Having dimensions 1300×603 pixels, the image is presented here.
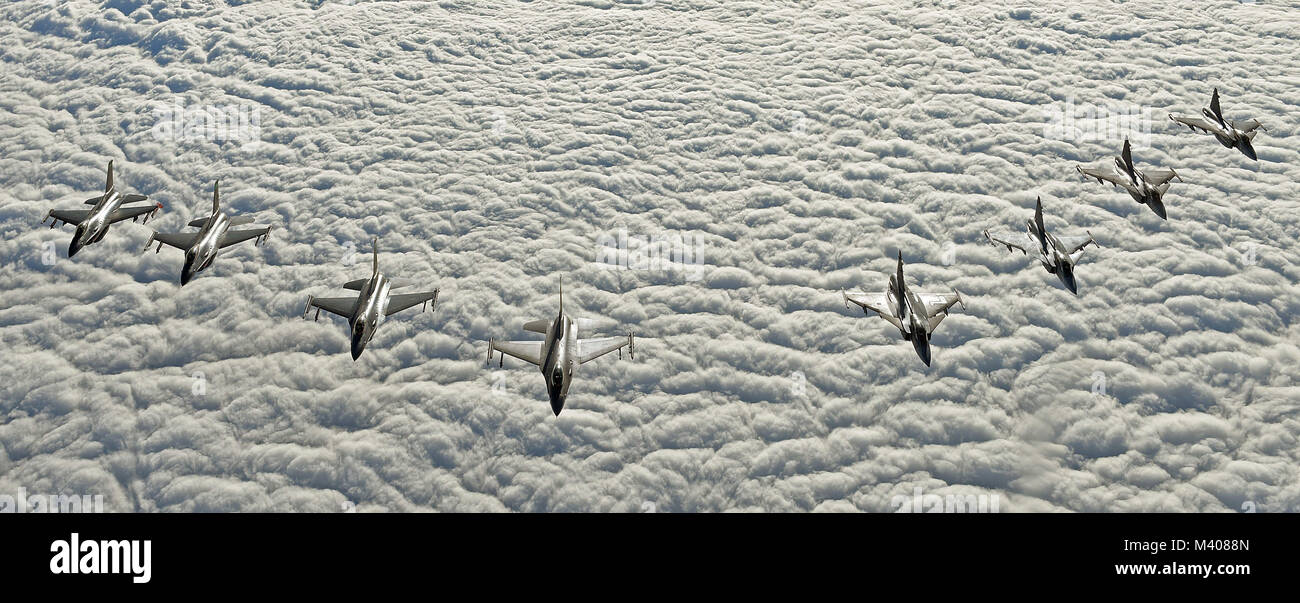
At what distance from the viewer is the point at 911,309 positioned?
20.5 m

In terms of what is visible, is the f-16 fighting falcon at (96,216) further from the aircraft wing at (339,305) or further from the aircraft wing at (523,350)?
the aircraft wing at (523,350)

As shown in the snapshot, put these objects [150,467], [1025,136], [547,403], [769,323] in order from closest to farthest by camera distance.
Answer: [150,467] < [547,403] < [769,323] < [1025,136]

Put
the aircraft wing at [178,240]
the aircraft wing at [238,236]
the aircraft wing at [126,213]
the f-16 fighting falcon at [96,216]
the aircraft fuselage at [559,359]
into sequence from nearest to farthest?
1. the aircraft fuselage at [559,359]
2. the aircraft wing at [178,240]
3. the f-16 fighting falcon at [96,216]
4. the aircraft wing at [238,236]
5. the aircraft wing at [126,213]

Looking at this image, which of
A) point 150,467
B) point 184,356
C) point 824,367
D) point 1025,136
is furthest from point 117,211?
point 1025,136

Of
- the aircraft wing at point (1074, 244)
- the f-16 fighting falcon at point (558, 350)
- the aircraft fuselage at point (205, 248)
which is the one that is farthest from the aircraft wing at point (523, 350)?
the aircraft wing at point (1074, 244)

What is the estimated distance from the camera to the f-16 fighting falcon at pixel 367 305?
20234 millimetres

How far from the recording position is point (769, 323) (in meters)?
24.9

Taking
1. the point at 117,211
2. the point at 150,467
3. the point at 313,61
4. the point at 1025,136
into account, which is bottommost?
the point at 150,467

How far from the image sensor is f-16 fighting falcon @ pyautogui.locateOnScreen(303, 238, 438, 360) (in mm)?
20234

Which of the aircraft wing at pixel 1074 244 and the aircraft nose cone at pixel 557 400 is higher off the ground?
the aircraft wing at pixel 1074 244

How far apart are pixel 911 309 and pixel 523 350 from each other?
37.3 ft

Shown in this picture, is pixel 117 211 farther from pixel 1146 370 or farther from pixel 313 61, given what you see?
pixel 1146 370

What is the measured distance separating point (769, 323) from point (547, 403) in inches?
327

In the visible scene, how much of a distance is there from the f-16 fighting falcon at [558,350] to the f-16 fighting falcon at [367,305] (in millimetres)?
3427
